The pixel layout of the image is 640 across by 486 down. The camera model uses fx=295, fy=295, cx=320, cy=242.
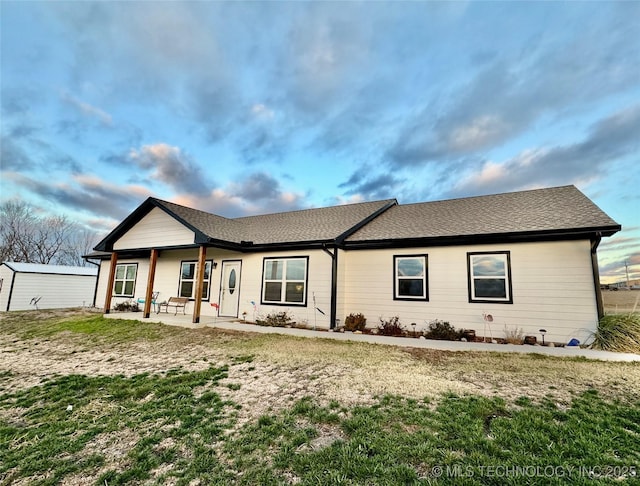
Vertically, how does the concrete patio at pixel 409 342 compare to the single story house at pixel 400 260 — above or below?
below

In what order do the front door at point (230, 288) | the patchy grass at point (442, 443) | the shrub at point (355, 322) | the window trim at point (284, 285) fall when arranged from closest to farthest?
the patchy grass at point (442, 443), the shrub at point (355, 322), the window trim at point (284, 285), the front door at point (230, 288)

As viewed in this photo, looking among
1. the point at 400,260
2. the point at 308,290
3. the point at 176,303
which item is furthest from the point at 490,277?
the point at 176,303

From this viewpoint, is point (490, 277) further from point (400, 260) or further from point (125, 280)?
point (125, 280)

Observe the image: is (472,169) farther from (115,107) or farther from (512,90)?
(115,107)

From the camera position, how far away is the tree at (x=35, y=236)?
2973cm

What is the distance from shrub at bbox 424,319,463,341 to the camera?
8.45 meters

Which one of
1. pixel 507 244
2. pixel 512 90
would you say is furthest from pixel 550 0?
pixel 507 244

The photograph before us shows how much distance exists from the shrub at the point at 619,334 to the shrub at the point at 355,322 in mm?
5840

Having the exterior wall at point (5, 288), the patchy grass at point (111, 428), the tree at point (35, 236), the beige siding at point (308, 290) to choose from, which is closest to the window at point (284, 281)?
the beige siding at point (308, 290)

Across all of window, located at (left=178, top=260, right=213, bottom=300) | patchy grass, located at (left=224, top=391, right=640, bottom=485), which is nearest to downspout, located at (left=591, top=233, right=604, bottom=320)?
patchy grass, located at (left=224, top=391, right=640, bottom=485)

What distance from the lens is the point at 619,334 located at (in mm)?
7004

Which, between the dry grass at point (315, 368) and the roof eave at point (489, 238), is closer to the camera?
the dry grass at point (315, 368)

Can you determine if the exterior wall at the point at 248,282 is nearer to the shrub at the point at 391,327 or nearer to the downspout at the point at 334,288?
the downspout at the point at 334,288

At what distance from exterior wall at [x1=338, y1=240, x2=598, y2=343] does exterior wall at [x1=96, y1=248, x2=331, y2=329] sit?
39.9 inches
